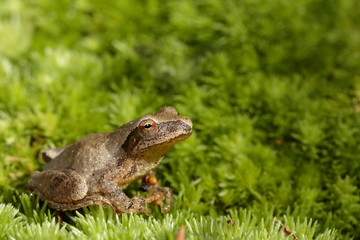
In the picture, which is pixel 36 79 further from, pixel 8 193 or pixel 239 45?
pixel 239 45

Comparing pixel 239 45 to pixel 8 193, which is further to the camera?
pixel 239 45

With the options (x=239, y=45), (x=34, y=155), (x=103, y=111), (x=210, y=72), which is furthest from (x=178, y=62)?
(x=34, y=155)

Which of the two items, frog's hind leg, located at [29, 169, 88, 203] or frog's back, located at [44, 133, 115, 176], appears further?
frog's back, located at [44, 133, 115, 176]

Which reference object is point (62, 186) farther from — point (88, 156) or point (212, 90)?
point (212, 90)

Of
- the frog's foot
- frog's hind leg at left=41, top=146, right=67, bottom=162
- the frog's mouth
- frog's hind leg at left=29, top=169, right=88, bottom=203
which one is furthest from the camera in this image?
frog's hind leg at left=41, top=146, right=67, bottom=162

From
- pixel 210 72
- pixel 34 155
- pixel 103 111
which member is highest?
pixel 210 72

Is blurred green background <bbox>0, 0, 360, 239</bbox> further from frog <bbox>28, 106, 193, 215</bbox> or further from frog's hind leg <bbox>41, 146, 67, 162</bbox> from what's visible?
frog <bbox>28, 106, 193, 215</bbox>

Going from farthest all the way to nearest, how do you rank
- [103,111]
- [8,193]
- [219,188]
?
[103,111]
[219,188]
[8,193]

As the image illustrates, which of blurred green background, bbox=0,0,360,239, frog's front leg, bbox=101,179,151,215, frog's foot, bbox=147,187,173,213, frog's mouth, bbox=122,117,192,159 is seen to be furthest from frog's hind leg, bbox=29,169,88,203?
frog's foot, bbox=147,187,173,213

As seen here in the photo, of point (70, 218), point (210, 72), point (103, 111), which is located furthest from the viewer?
point (210, 72)
